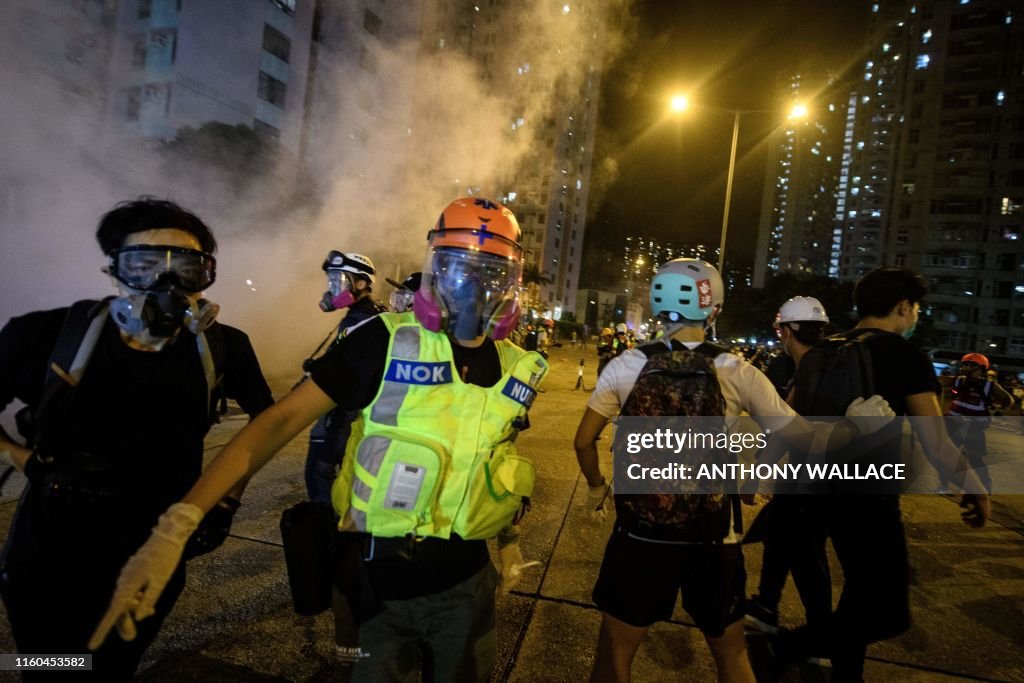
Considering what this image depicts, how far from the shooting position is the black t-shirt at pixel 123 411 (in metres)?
1.47

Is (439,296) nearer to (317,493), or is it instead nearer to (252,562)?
(317,493)

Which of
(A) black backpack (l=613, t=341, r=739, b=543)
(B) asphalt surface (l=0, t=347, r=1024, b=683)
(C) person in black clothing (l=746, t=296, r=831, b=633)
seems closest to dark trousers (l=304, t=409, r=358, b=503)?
(B) asphalt surface (l=0, t=347, r=1024, b=683)

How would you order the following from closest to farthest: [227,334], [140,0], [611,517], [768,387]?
[227,334], [768,387], [611,517], [140,0]

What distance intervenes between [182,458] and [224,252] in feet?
38.4

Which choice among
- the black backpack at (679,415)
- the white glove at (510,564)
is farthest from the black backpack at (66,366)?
the black backpack at (679,415)

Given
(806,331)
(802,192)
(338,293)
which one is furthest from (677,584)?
(802,192)

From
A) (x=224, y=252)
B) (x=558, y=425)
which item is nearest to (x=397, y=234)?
(x=224, y=252)

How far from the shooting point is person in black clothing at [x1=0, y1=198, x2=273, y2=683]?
140 centimetres

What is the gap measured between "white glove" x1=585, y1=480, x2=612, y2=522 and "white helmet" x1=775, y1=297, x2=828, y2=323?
2651 mm

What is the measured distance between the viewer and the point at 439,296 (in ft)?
Answer: 5.22

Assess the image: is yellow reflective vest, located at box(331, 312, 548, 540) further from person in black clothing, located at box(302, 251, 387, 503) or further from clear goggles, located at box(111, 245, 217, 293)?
person in black clothing, located at box(302, 251, 387, 503)

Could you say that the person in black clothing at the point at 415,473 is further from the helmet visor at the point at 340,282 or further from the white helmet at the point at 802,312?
the white helmet at the point at 802,312

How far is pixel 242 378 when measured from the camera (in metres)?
1.85

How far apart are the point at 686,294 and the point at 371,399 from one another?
53.8 inches
